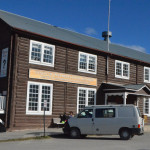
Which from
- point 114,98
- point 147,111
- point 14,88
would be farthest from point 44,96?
point 147,111

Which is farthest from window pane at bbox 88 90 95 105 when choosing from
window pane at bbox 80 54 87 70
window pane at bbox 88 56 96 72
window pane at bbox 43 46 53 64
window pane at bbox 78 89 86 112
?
window pane at bbox 43 46 53 64

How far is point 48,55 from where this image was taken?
1959 cm

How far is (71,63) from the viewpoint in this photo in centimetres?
2086

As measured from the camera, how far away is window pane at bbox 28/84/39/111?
59.9ft

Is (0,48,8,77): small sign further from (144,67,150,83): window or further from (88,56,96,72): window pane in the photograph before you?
(144,67,150,83): window

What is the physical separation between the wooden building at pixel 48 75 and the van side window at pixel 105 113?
17.7 ft

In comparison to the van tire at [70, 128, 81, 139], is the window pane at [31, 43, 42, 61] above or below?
above

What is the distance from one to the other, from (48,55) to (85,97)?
4.70 metres

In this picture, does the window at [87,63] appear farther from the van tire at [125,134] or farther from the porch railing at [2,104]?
the van tire at [125,134]

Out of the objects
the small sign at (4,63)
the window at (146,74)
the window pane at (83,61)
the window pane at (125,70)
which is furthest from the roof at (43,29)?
the window at (146,74)

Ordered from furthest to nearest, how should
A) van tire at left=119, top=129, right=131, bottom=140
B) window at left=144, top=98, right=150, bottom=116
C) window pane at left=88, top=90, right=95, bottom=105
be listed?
1. window at left=144, top=98, right=150, bottom=116
2. window pane at left=88, top=90, right=95, bottom=105
3. van tire at left=119, top=129, right=131, bottom=140

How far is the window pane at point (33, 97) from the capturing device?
1825 cm

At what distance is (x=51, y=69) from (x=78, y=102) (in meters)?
3.56

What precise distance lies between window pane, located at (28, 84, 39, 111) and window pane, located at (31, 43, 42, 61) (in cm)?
196
